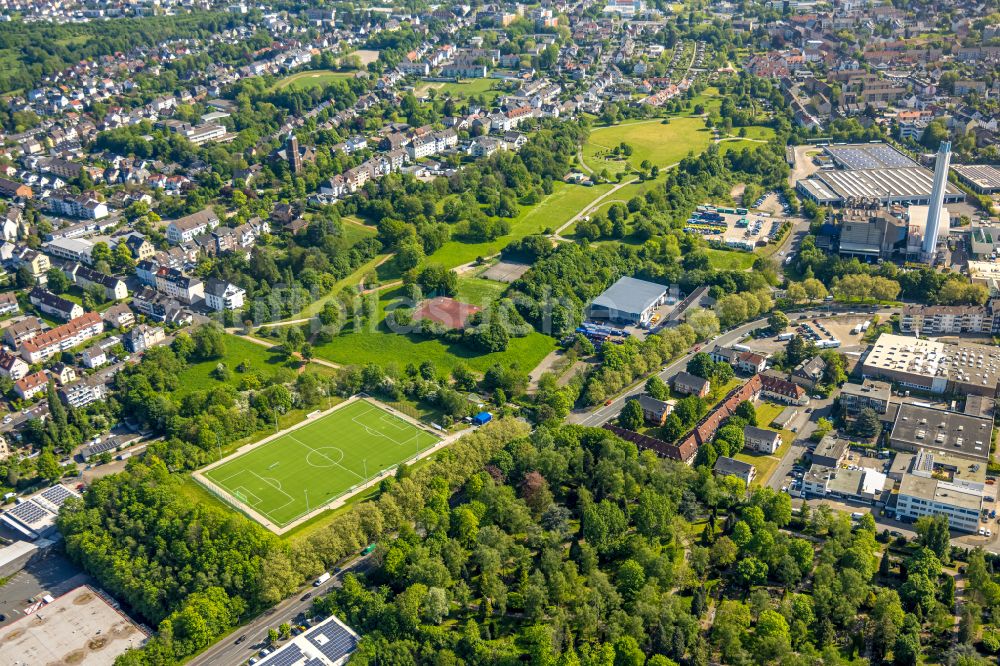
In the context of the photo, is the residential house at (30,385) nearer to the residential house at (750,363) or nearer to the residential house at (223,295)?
the residential house at (223,295)

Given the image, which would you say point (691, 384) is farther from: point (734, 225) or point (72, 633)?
point (72, 633)

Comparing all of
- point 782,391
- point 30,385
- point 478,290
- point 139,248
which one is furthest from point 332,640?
Answer: point 139,248

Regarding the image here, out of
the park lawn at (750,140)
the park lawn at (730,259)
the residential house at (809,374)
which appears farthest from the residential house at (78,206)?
the park lawn at (750,140)

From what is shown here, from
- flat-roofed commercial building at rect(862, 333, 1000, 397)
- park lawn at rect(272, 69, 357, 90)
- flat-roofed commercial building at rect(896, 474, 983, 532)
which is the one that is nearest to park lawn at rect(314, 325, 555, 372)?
flat-roofed commercial building at rect(862, 333, 1000, 397)

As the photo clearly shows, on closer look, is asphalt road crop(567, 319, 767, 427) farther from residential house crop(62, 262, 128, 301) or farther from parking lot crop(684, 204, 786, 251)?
residential house crop(62, 262, 128, 301)

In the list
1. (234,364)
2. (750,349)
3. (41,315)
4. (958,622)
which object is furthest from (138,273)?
(958,622)

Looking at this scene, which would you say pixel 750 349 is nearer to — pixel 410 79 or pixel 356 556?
pixel 356 556

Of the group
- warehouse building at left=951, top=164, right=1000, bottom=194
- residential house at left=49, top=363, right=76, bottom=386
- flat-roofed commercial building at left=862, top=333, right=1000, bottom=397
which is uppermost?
residential house at left=49, top=363, right=76, bottom=386

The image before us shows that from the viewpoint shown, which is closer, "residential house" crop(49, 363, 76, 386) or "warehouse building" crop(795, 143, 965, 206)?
"residential house" crop(49, 363, 76, 386)
